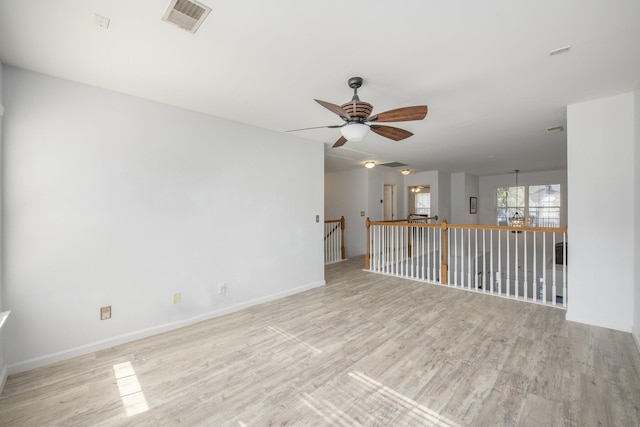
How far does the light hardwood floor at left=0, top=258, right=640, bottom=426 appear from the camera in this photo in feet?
5.97

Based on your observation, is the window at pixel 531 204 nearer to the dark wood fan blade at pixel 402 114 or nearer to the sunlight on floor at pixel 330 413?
the dark wood fan blade at pixel 402 114

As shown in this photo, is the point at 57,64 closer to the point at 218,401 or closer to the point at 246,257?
the point at 246,257

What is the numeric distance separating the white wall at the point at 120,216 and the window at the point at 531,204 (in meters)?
9.89

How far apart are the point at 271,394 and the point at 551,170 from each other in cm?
1107

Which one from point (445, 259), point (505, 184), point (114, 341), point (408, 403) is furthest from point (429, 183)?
point (114, 341)

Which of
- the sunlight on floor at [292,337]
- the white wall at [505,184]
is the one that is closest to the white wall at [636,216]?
the sunlight on floor at [292,337]

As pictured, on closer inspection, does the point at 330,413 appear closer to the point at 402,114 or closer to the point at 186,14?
the point at 402,114

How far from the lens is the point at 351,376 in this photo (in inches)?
87.6

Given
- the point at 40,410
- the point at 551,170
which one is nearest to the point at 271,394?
the point at 40,410

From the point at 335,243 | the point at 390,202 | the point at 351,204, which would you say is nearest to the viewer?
the point at 335,243

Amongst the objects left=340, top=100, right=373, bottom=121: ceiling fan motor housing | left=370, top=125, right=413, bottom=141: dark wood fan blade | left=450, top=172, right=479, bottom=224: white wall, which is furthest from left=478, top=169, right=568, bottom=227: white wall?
left=340, top=100, right=373, bottom=121: ceiling fan motor housing

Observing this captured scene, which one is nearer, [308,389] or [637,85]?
[308,389]

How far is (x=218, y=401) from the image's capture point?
1.96m

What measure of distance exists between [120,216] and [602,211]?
527cm
